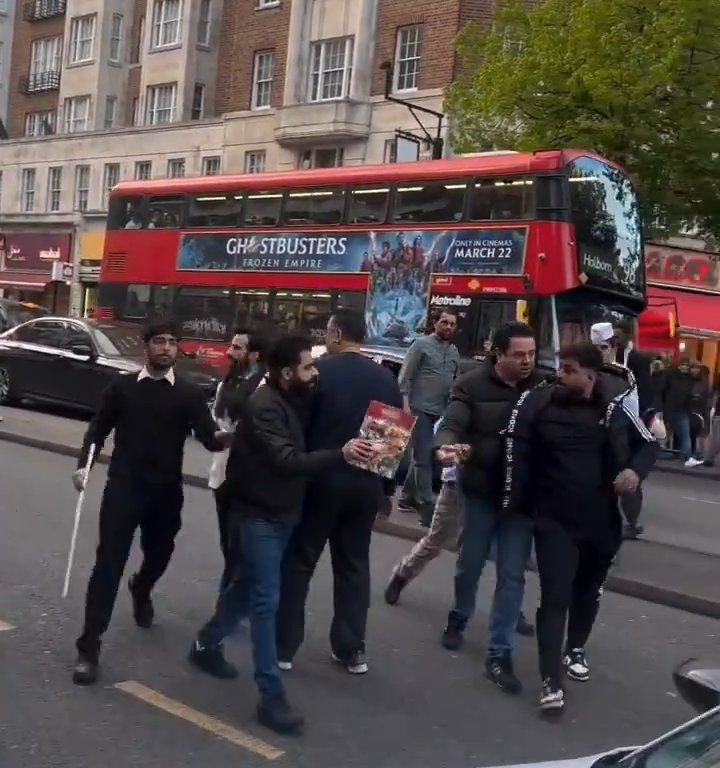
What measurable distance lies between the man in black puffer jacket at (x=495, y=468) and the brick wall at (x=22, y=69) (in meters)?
39.2

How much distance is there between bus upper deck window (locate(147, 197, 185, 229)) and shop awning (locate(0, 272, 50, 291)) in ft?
62.2

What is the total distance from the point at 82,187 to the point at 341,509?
36.0 metres

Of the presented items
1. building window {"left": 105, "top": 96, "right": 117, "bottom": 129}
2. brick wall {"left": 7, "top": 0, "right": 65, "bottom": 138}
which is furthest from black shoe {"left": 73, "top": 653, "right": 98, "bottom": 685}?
brick wall {"left": 7, "top": 0, "right": 65, "bottom": 138}

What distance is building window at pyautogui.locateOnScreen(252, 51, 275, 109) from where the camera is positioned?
3422 cm

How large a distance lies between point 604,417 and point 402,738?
5.84 ft

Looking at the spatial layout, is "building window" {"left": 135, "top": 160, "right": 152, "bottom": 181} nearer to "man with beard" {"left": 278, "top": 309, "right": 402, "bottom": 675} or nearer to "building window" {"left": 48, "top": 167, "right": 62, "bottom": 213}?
"building window" {"left": 48, "top": 167, "right": 62, "bottom": 213}

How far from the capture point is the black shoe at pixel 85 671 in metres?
5.47

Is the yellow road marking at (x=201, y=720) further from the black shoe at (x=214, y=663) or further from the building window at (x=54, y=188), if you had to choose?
the building window at (x=54, y=188)

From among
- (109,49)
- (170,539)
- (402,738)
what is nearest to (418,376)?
(170,539)

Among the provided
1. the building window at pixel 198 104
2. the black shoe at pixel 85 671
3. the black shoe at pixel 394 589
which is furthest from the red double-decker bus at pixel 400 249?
the building window at pixel 198 104

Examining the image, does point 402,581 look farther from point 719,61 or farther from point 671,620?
point 719,61

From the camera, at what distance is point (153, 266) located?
21.2 metres

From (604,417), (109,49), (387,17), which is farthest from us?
(109,49)

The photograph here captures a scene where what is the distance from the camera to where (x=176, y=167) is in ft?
118
